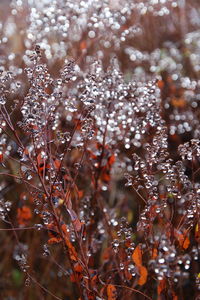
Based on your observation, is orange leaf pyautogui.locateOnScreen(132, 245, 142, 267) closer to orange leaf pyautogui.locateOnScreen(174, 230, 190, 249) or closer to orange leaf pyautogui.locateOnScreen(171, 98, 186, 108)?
orange leaf pyautogui.locateOnScreen(174, 230, 190, 249)

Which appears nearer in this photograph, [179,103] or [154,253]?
[154,253]

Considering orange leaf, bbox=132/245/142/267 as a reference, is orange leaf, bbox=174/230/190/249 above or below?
above

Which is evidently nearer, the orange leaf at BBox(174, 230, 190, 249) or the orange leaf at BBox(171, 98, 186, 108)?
the orange leaf at BBox(174, 230, 190, 249)

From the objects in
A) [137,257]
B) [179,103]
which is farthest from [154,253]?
[179,103]

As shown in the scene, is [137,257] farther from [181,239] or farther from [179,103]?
[179,103]

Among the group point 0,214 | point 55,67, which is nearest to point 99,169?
point 0,214

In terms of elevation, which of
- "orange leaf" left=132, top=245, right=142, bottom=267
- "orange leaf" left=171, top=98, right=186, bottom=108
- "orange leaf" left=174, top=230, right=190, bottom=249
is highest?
"orange leaf" left=171, top=98, right=186, bottom=108

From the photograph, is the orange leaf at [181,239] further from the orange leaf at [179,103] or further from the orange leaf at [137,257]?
the orange leaf at [179,103]

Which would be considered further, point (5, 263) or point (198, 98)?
point (198, 98)

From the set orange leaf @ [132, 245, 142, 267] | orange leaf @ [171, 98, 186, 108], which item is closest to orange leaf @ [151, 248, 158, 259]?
orange leaf @ [132, 245, 142, 267]

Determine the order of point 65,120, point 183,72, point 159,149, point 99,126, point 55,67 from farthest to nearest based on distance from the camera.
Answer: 1. point 183,72
2. point 55,67
3. point 65,120
4. point 99,126
5. point 159,149

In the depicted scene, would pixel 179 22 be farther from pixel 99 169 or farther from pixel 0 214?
pixel 0 214
